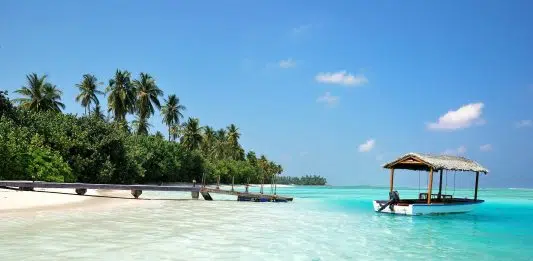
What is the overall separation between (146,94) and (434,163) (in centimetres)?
3720

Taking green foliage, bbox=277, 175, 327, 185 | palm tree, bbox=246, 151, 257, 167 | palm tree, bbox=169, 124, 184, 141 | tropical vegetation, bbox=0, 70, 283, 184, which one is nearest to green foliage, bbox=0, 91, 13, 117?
tropical vegetation, bbox=0, 70, 283, 184

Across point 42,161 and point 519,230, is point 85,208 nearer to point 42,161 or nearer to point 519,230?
point 42,161

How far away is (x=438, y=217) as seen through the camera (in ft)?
75.0

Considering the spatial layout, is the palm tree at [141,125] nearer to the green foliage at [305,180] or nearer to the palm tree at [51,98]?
the palm tree at [51,98]

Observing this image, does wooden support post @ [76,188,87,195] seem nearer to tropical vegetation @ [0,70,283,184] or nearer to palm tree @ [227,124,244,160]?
tropical vegetation @ [0,70,283,184]

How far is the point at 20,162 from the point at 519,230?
88.4 ft

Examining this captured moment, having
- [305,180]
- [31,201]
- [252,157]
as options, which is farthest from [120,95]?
[305,180]

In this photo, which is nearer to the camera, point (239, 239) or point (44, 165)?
point (239, 239)

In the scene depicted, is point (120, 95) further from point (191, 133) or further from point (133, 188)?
point (133, 188)

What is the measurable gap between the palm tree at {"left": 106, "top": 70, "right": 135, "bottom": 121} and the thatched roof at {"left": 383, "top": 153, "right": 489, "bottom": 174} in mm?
33458

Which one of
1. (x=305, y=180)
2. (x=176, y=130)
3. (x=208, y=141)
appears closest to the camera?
(x=176, y=130)

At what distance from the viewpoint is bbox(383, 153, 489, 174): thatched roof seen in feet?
75.1

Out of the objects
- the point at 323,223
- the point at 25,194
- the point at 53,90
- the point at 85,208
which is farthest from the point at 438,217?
the point at 53,90

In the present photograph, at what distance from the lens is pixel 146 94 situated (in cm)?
5238
